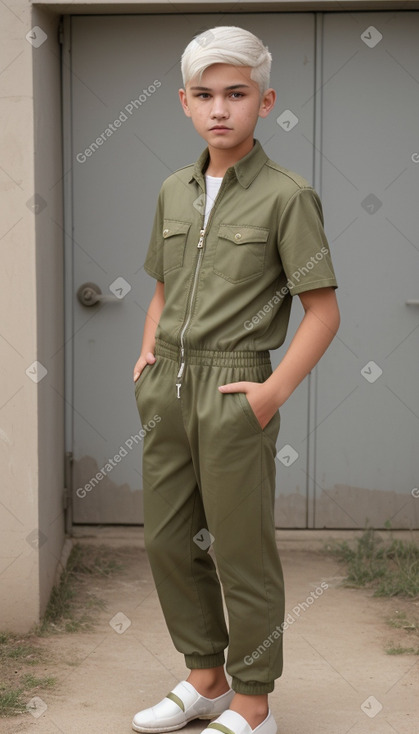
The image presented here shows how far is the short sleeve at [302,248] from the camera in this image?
2488 millimetres

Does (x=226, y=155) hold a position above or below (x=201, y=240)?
above

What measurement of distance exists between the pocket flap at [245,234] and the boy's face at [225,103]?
0.67 ft

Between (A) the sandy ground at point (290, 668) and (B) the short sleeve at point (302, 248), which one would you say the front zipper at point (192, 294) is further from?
(A) the sandy ground at point (290, 668)

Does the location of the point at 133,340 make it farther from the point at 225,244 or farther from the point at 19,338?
the point at 225,244

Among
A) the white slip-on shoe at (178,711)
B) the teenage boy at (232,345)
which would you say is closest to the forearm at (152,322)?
the teenage boy at (232,345)

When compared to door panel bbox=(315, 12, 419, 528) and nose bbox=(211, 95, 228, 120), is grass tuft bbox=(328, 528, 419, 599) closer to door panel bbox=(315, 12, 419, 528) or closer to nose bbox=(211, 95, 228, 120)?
door panel bbox=(315, 12, 419, 528)

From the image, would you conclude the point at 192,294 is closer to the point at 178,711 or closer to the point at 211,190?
the point at 211,190

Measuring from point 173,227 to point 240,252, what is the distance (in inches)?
9.4

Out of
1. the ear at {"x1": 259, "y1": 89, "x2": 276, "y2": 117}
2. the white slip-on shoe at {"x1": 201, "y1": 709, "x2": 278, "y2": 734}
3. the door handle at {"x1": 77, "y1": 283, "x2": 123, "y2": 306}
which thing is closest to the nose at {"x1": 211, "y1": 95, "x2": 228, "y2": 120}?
the ear at {"x1": 259, "y1": 89, "x2": 276, "y2": 117}

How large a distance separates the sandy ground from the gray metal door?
0.45 metres

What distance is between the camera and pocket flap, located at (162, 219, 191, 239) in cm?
265

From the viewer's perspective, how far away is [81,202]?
4.36 m

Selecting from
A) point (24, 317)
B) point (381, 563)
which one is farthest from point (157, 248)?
point (381, 563)

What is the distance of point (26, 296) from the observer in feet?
11.6
